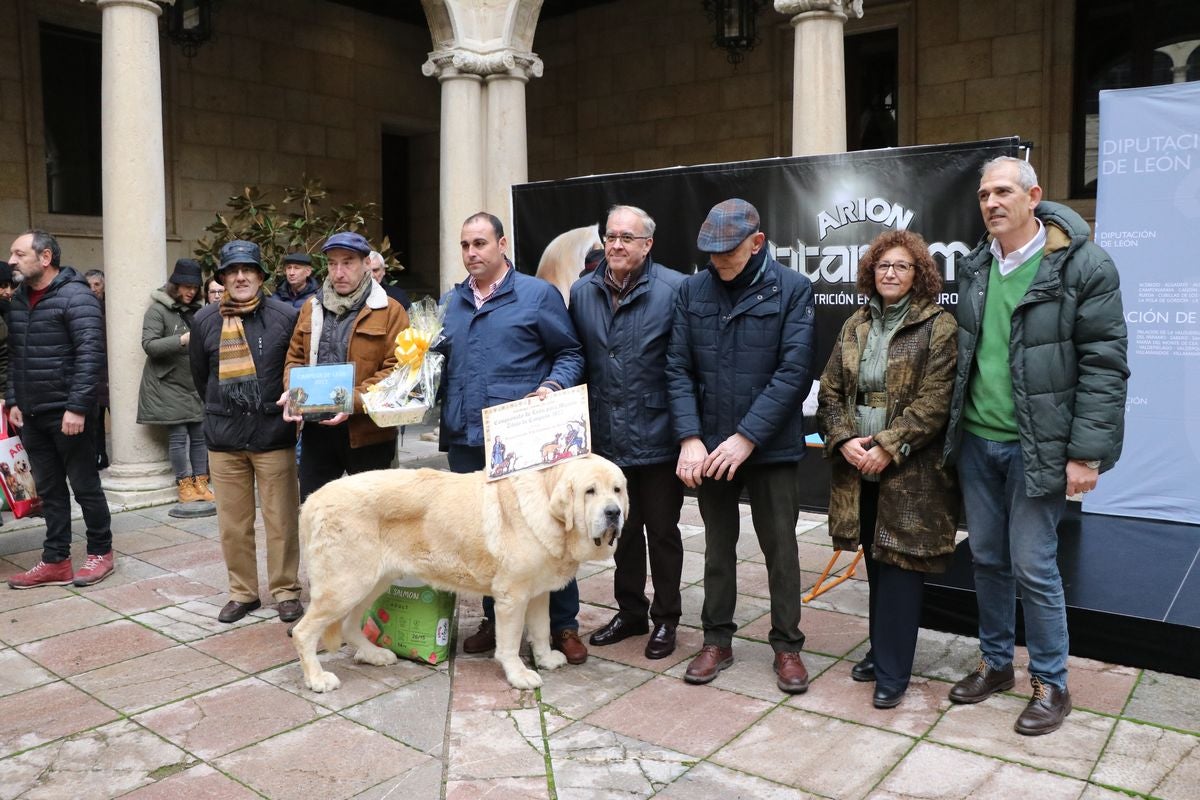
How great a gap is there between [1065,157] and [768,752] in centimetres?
983

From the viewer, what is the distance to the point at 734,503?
4.40 metres

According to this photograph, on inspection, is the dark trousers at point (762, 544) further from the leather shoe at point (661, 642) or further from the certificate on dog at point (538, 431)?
the certificate on dog at point (538, 431)

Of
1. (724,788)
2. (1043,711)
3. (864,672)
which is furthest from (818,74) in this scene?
(724,788)

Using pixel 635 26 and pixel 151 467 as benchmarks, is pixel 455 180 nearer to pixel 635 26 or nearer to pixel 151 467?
pixel 151 467

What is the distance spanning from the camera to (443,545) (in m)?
4.22

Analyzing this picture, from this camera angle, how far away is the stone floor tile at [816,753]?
3.38 metres

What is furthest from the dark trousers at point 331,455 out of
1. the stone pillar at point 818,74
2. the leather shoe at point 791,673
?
the stone pillar at point 818,74

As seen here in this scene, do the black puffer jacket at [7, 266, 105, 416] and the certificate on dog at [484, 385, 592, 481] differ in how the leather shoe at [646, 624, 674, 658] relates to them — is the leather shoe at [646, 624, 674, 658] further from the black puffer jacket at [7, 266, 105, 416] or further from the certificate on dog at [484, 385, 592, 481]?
the black puffer jacket at [7, 266, 105, 416]

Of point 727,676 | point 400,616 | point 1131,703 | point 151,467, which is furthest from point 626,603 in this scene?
point 151,467

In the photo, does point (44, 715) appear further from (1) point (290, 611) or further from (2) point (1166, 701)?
(2) point (1166, 701)

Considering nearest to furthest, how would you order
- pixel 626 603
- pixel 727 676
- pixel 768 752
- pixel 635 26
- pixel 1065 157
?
pixel 768 752, pixel 727 676, pixel 626 603, pixel 1065 157, pixel 635 26

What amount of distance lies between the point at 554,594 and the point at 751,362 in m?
1.53

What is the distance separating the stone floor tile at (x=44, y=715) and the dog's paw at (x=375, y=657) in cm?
104

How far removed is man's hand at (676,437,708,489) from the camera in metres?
4.20
